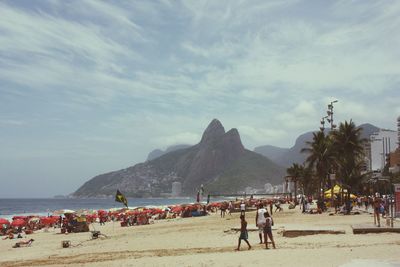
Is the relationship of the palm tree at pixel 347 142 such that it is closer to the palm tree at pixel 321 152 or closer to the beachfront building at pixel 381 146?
the palm tree at pixel 321 152

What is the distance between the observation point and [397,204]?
22781mm

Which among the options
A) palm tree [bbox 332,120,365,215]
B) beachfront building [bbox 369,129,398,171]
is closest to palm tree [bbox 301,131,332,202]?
palm tree [bbox 332,120,365,215]

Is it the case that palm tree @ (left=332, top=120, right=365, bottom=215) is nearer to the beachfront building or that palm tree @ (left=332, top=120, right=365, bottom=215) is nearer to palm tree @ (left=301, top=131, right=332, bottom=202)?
palm tree @ (left=301, top=131, right=332, bottom=202)

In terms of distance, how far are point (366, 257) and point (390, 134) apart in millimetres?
123526

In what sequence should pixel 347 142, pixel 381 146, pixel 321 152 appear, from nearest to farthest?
pixel 347 142
pixel 321 152
pixel 381 146

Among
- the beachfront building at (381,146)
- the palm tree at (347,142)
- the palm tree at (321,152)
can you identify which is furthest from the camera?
the beachfront building at (381,146)

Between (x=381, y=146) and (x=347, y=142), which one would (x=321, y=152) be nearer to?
(x=347, y=142)

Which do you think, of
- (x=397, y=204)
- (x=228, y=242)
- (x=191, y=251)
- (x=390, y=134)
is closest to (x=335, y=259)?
(x=191, y=251)

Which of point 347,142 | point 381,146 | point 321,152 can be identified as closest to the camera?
point 347,142

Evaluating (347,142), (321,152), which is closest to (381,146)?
(321,152)

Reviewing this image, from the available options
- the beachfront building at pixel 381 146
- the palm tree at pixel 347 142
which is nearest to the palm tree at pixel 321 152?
the palm tree at pixel 347 142

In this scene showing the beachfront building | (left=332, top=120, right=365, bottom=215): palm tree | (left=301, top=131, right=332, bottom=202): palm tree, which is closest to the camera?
(left=332, top=120, right=365, bottom=215): palm tree

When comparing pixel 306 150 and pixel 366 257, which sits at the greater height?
pixel 306 150

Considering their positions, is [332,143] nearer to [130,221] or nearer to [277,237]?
[130,221]
